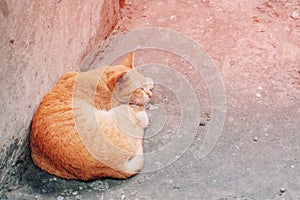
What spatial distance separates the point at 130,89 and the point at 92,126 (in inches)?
12.4

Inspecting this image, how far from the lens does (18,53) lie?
104 inches

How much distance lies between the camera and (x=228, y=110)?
3.35 meters

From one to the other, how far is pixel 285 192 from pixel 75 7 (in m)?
1.69

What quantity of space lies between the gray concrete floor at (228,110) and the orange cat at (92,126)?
102 mm

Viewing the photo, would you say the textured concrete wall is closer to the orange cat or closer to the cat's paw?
the orange cat

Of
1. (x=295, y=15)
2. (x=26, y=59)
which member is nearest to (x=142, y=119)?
(x=26, y=59)

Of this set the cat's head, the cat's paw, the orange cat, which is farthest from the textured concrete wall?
the cat's paw

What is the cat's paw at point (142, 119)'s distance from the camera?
3.03 meters

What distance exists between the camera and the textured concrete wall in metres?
2.57

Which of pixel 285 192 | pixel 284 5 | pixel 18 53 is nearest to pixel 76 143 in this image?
pixel 18 53

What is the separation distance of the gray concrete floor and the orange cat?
0.10m

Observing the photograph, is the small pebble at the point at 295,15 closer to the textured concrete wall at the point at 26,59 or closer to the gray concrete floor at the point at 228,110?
the gray concrete floor at the point at 228,110

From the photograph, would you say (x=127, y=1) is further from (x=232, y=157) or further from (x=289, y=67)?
(x=232, y=157)

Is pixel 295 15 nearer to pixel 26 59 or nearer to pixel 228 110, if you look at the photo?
pixel 228 110
